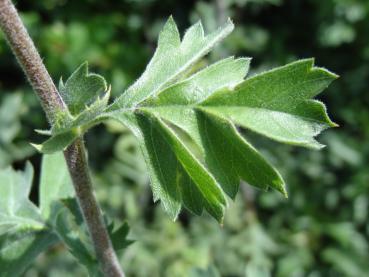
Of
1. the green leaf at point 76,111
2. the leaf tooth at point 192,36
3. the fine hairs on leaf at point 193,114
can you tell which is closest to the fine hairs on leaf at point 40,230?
the fine hairs on leaf at point 193,114

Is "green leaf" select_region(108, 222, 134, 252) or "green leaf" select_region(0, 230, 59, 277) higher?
"green leaf" select_region(0, 230, 59, 277)

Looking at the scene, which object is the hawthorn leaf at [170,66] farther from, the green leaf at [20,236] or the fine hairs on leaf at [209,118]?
the green leaf at [20,236]

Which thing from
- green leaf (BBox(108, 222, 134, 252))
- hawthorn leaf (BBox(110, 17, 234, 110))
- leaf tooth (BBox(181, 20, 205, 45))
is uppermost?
leaf tooth (BBox(181, 20, 205, 45))

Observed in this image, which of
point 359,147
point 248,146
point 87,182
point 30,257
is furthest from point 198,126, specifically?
point 359,147

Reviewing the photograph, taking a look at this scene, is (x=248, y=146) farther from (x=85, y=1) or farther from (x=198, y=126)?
(x=85, y=1)

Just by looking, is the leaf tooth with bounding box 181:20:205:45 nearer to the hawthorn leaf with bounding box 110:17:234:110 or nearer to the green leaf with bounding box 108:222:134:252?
the hawthorn leaf with bounding box 110:17:234:110

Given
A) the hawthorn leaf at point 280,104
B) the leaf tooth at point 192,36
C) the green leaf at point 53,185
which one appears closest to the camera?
the hawthorn leaf at point 280,104

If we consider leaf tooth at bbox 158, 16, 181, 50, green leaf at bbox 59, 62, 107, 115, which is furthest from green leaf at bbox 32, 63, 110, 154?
leaf tooth at bbox 158, 16, 181, 50
